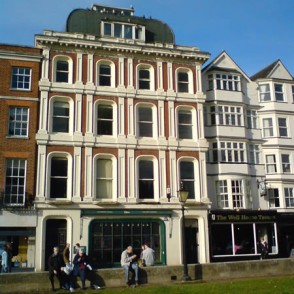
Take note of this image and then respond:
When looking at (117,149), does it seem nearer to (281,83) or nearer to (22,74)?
(22,74)

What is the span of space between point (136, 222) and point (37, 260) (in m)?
6.55

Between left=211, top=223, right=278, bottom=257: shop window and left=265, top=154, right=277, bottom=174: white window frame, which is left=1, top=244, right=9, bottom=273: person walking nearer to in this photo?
left=211, top=223, right=278, bottom=257: shop window

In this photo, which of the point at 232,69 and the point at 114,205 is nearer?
the point at 114,205

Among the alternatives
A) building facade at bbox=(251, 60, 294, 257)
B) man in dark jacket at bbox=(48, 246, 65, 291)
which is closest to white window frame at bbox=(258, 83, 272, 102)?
building facade at bbox=(251, 60, 294, 257)

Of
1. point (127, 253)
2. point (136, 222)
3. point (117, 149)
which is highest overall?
point (117, 149)

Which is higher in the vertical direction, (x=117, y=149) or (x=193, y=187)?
(x=117, y=149)

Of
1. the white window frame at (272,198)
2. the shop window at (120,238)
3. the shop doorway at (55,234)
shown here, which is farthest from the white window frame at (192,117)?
the shop doorway at (55,234)

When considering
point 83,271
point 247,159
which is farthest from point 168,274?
point 247,159

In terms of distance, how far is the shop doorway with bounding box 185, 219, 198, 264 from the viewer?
27125mm

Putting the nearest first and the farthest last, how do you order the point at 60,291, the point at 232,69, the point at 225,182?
1. the point at 60,291
2. the point at 225,182
3. the point at 232,69

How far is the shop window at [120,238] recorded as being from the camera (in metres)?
25.1

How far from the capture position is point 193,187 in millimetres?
27828

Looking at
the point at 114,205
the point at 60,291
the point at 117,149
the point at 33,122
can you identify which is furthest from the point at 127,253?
the point at 33,122

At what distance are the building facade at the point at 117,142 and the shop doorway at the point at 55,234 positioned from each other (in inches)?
2.4
